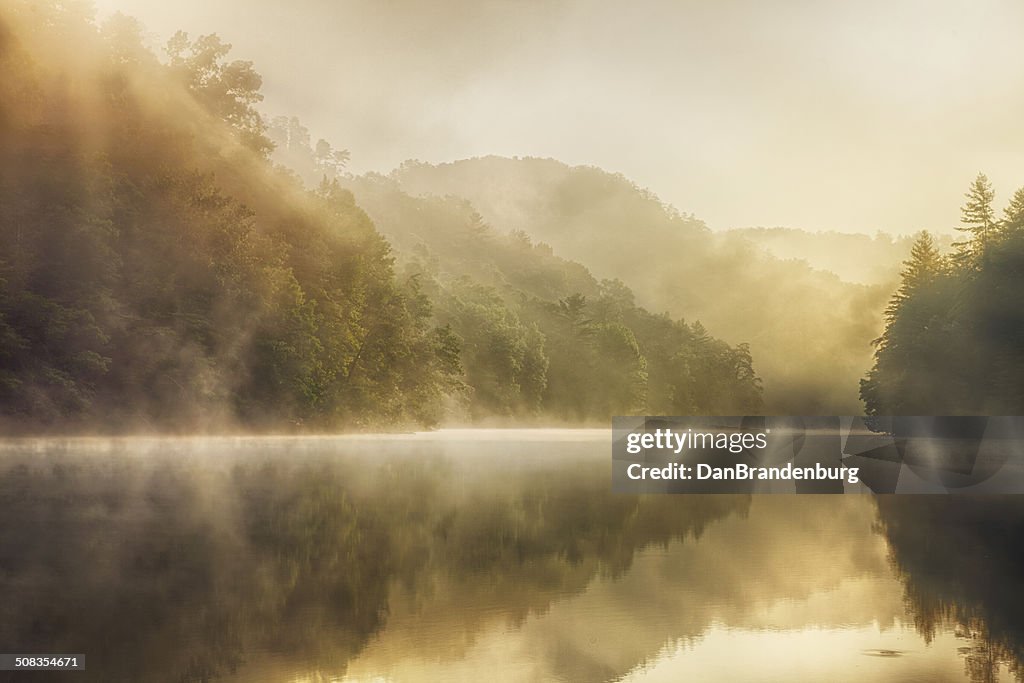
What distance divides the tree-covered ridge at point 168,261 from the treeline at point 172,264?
11 centimetres

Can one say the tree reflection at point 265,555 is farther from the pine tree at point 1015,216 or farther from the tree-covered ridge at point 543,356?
the tree-covered ridge at point 543,356

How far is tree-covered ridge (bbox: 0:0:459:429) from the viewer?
194 feet

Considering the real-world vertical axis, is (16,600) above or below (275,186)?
below

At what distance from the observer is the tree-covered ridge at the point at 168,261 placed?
5912 centimetres

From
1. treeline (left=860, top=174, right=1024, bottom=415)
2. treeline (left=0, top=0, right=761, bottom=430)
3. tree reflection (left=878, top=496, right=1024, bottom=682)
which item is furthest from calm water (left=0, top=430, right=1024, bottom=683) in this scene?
treeline (left=860, top=174, right=1024, bottom=415)

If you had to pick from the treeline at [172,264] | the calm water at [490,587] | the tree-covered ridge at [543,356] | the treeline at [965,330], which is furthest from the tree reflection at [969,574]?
the tree-covered ridge at [543,356]

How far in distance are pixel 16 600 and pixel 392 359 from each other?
79.7m

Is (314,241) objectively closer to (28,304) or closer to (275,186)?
(275,186)

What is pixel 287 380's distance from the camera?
76.0 metres

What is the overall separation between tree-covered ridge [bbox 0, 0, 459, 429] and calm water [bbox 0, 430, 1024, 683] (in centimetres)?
3309

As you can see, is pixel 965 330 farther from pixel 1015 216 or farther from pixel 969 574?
pixel 969 574

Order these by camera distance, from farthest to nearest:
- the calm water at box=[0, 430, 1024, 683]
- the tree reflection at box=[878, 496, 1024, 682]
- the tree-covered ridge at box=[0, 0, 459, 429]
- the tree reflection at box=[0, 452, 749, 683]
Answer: the tree-covered ridge at box=[0, 0, 459, 429], the tree reflection at box=[878, 496, 1024, 682], the tree reflection at box=[0, 452, 749, 683], the calm water at box=[0, 430, 1024, 683]

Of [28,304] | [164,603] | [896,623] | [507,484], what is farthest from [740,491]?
[28,304]

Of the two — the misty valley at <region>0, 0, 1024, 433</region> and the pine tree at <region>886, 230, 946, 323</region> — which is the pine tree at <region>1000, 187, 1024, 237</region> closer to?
the misty valley at <region>0, 0, 1024, 433</region>
